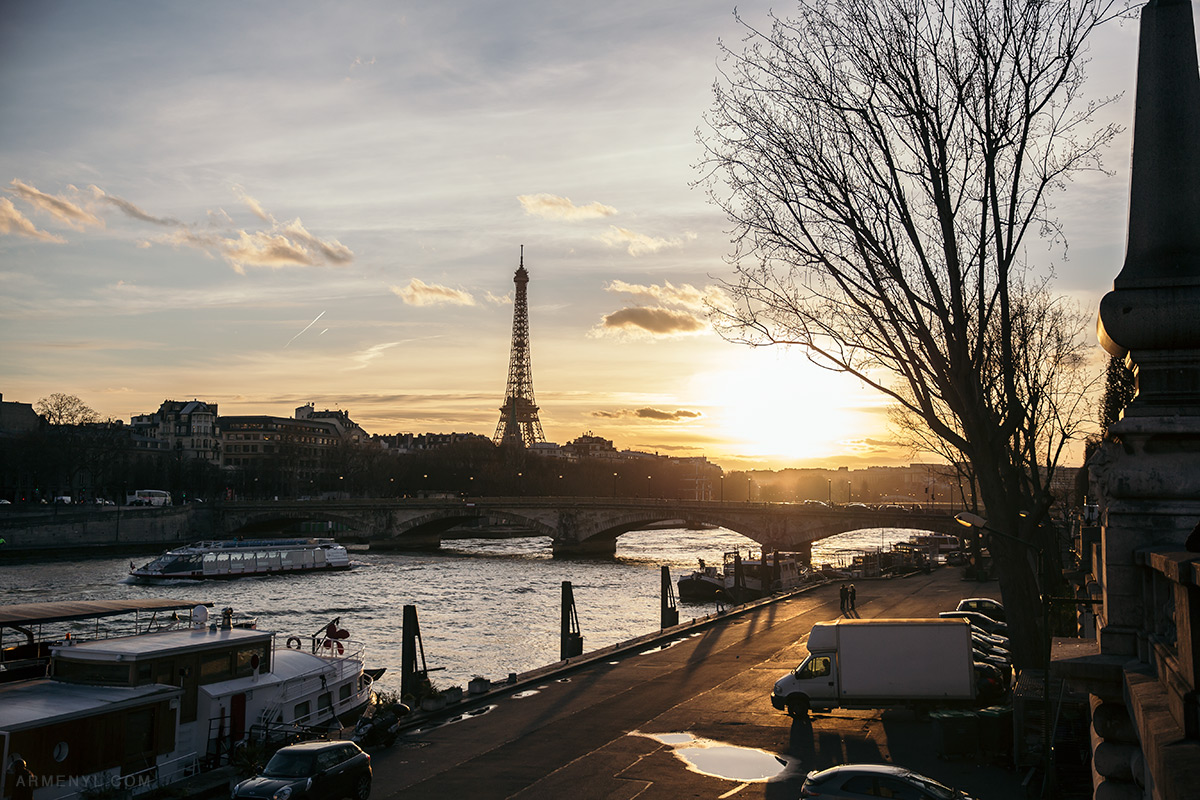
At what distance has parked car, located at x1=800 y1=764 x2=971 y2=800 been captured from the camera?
1202 centimetres

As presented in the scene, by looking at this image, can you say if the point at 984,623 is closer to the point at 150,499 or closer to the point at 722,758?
the point at 722,758

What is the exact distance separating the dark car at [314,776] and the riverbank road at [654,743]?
1003mm

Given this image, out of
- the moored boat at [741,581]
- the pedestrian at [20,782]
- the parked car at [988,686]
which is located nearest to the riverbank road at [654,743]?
the parked car at [988,686]

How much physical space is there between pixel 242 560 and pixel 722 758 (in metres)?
59.1

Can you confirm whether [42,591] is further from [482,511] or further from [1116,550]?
[1116,550]

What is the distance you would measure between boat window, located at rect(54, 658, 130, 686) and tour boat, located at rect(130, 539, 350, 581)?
47969mm

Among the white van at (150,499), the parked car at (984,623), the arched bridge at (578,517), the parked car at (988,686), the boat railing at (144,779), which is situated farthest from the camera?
the white van at (150,499)

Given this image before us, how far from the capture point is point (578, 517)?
88000mm

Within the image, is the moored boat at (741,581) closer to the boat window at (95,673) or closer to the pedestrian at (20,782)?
the boat window at (95,673)

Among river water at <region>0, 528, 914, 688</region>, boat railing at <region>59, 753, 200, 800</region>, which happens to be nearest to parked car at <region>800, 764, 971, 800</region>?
boat railing at <region>59, 753, 200, 800</region>

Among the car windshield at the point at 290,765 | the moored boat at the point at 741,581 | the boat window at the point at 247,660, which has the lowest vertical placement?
the moored boat at the point at 741,581

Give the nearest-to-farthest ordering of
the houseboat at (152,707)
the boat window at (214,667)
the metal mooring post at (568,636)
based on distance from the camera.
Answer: the houseboat at (152,707), the boat window at (214,667), the metal mooring post at (568,636)

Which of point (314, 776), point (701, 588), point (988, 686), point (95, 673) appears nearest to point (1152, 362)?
point (314, 776)

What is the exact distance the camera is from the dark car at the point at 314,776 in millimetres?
13820
